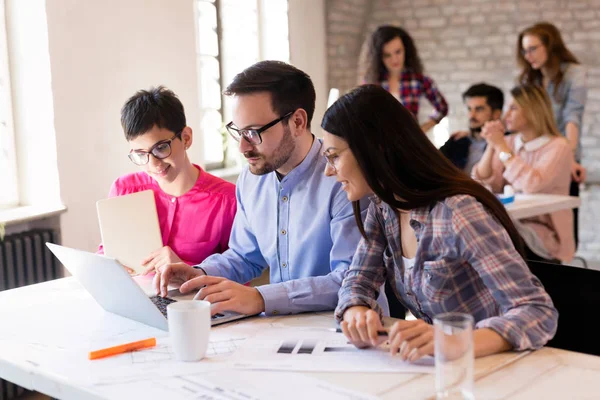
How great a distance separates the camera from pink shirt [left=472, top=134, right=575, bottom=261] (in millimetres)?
4043

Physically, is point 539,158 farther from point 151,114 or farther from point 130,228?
point 130,228

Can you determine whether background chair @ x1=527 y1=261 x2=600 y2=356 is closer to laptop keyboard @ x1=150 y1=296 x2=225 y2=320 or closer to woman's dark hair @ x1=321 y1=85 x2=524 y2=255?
woman's dark hair @ x1=321 y1=85 x2=524 y2=255

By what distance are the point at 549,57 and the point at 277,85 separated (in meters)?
3.18

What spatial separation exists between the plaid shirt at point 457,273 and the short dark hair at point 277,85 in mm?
471

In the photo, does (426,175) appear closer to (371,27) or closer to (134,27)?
(134,27)

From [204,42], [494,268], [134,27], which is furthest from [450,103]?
[494,268]

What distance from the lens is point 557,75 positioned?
4.71 metres

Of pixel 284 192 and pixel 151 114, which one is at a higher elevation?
pixel 151 114

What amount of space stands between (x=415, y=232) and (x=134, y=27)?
3.05 m

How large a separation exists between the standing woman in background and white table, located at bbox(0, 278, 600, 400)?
3431mm

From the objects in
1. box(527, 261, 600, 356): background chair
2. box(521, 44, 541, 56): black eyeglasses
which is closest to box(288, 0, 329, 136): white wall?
box(521, 44, 541, 56): black eyeglasses

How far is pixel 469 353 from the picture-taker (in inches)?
47.9

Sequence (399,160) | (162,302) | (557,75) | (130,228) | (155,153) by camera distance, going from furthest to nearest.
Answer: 1. (557,75)
2. (155,153)
3. (130,228)
4. (162,302)
5. (399,160)

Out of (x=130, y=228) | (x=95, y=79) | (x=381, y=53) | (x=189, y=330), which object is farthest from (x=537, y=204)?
(x=189, y=330)
